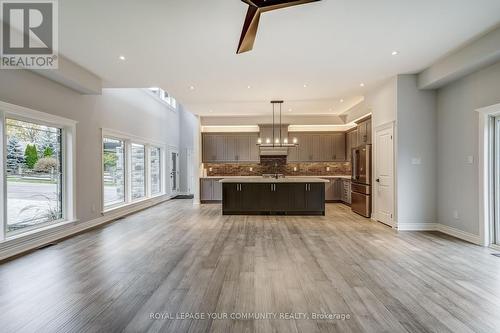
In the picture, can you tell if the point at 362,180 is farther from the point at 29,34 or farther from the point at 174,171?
the point at 174,171

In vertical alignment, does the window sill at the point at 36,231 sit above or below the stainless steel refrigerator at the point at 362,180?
below

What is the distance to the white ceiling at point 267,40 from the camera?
291cm

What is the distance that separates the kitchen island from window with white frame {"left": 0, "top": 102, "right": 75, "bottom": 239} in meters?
3.34

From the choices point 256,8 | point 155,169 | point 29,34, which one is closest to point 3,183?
point 29,34

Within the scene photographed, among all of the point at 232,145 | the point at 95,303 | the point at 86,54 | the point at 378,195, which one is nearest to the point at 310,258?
the point at 95,303

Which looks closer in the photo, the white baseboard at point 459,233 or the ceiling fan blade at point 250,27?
the ceiling fan blade at point 250,27

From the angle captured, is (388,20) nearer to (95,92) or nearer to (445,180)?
(445,180)

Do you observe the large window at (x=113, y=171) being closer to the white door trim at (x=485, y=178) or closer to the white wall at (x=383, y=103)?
the white wall at (x=383, y=103)

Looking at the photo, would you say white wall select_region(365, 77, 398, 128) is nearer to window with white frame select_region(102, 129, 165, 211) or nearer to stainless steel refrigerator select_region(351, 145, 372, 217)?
stainless steel refrigerator select_region(351, 145, 372, 217)

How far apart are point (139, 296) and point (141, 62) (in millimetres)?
3637

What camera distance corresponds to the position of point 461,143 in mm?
4441

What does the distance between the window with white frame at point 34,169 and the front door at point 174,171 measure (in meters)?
5.18

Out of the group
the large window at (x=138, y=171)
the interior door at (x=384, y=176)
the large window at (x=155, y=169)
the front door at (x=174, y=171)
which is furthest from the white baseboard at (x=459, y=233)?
the front door at (x=174, y=171)

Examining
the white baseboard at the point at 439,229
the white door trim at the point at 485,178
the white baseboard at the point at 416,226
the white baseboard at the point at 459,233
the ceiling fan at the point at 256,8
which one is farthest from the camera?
the white baseboard at the point at 416,226
